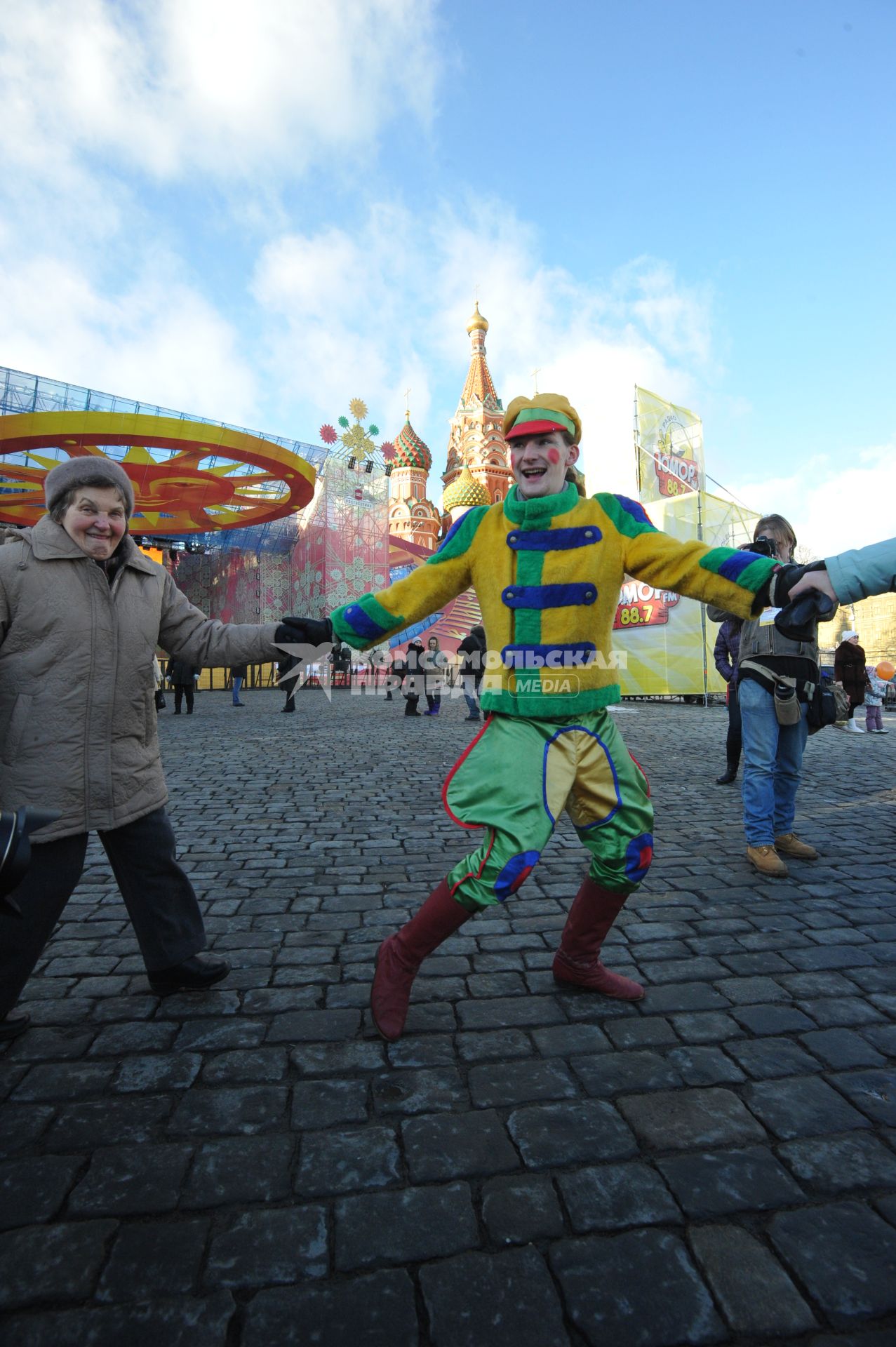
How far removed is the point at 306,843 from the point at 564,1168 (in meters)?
3.09

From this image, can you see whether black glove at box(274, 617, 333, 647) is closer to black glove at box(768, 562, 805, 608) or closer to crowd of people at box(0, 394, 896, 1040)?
crowd of people at box(0, 394, 896, 1040)

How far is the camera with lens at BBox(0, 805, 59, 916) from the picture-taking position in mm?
1671

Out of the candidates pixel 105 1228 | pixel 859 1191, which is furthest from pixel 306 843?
pixel 859 1191

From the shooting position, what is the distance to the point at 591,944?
2.42m

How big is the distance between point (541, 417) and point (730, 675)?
4.05 metres

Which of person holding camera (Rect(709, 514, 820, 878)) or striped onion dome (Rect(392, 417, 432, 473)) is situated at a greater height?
striped onion dome (Rect(392, 417, 432, 473))

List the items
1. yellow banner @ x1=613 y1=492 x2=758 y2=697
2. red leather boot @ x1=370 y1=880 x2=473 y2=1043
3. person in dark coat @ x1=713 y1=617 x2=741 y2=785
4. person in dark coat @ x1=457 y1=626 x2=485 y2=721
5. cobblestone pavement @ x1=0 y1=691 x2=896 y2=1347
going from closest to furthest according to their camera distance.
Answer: cobblestone pavement @ x1=0 y1=691 x2=896 y2=1347, red leather boot @ x1=370 y1=880 x2=473 y2=1043, person in dark coat @ x1=713 y1=617 x2=741 y2=785, person in dark coat @ x1=457 y1=626 x2=485 y2=721, yellow banner @ x1=613 y1=492 x2=758 y2=697

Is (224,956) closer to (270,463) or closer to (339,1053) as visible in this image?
(339,1053)

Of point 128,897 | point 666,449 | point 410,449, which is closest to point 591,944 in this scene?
point 128,897

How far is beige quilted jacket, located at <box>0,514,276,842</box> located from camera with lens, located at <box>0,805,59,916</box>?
398 millimetres

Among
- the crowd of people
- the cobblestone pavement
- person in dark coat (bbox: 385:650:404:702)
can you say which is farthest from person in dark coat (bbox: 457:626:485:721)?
the crowd of people

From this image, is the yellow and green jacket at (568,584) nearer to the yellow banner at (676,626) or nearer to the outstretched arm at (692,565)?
the outstretched arm at (692,565)

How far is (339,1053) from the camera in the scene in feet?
6.93

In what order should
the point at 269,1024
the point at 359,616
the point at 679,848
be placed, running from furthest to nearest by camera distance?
the point at 679,848 < the point at 359,616 < the point at 269,1024
